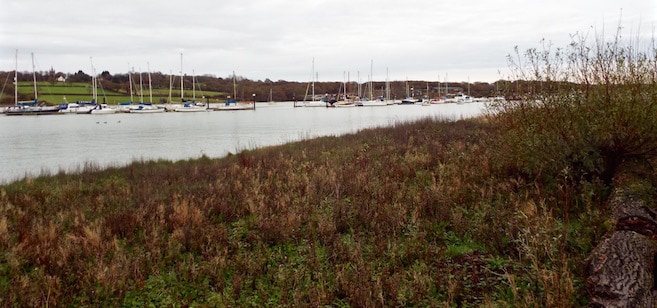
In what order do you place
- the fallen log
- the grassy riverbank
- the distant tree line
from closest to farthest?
1. the fallen log
2. the grassy riverbank
3. the distant tree line

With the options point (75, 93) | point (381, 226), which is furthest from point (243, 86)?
point (381, 226)

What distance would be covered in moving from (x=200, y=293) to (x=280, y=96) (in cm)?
15839

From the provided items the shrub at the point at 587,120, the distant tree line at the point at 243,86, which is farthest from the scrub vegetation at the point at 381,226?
the distant tree line at the point at 243,86

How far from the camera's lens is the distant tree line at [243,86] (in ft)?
399

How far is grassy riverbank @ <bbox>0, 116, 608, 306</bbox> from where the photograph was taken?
15.4ft

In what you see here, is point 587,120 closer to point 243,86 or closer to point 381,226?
point 381,226

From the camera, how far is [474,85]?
7141 inches

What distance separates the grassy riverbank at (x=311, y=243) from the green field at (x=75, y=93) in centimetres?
10563

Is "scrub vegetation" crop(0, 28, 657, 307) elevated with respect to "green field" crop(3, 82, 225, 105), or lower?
lower

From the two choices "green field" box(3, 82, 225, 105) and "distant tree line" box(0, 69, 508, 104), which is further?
"distant tree line" box(0, 69, 508, 104)

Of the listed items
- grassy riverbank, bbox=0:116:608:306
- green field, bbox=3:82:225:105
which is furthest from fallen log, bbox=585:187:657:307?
green field, bbox=3:82:225:105

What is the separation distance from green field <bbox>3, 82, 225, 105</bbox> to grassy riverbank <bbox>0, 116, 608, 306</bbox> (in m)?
106

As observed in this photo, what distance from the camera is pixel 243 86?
157 metres

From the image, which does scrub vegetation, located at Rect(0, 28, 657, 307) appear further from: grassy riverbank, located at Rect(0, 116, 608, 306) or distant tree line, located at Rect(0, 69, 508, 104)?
distant tree line, located at Rect(0, 69, 508, 104)
